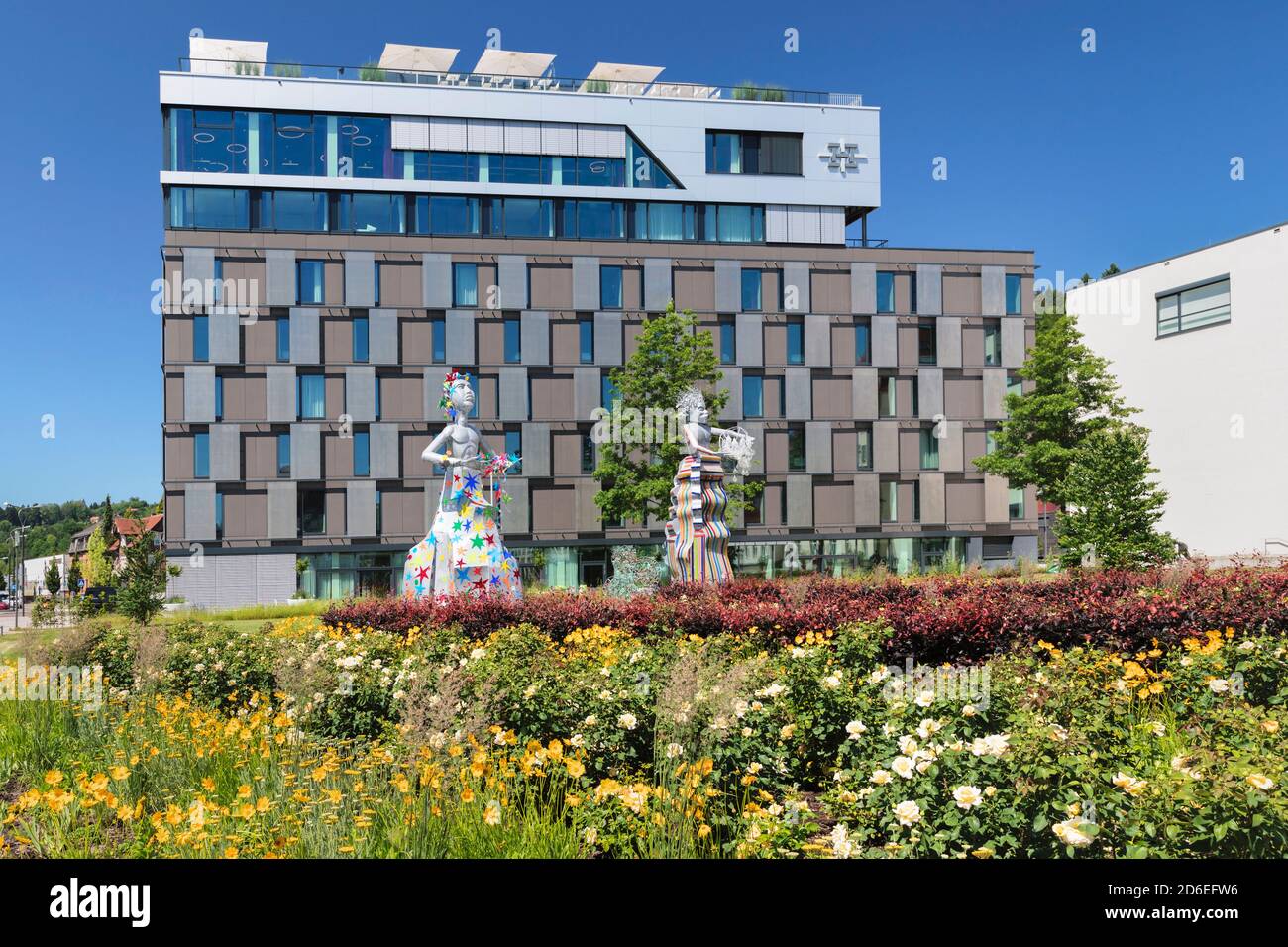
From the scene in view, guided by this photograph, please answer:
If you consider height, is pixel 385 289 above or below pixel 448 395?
above

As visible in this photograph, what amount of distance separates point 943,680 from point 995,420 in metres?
40.0

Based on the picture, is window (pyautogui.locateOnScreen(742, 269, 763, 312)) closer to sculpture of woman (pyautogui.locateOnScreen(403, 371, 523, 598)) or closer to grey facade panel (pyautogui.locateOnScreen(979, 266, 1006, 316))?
grey facade panel (pyautogui.locateOnScreen(979, 266, 1006, 316))

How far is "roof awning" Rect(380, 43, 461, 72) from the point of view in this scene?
131 ft

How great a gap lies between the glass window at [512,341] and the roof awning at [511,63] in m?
11.6

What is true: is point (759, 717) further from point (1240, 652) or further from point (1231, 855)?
point (1240, 652)

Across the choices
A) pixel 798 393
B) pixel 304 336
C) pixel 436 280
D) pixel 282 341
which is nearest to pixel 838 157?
pixel 798 393

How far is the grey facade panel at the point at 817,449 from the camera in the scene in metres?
41.8

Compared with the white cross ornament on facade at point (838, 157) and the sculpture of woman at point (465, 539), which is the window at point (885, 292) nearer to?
the white cross ornament on facade at point (838, 157)

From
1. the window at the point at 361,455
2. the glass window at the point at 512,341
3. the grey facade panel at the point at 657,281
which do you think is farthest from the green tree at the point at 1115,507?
the window at the point at 361,455

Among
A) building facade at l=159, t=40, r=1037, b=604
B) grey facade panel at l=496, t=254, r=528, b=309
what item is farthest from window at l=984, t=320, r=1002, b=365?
grey facade panel at l=496, t=254, r=528, b=309

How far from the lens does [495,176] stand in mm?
40531

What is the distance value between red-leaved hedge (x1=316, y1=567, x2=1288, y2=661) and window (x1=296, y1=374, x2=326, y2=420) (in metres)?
26.7

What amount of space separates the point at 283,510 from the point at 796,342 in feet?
82.1
